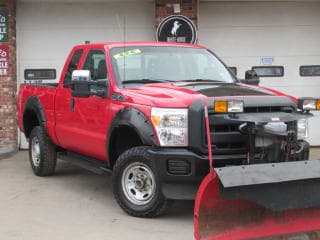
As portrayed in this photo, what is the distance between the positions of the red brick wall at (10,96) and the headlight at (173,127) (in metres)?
6.09

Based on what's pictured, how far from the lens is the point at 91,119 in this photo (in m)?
6.63

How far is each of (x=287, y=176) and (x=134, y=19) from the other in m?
7.03

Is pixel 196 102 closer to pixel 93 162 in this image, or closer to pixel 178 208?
pixel 178 208

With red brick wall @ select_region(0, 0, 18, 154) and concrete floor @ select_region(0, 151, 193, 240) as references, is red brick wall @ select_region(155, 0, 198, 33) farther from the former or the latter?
concrete floor @ select_region(0, 151, 193, 240)

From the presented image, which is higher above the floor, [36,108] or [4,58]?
[4,58]

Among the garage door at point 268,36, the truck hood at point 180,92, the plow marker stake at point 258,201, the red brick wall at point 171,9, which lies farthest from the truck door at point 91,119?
the garage door at point 268,36

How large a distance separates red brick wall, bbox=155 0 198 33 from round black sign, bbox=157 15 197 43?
10cm

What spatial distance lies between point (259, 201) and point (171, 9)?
6.64 meters

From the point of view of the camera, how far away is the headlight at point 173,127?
5.41m

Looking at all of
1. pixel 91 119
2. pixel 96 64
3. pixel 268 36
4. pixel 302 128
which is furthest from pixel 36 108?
pixel 268 36

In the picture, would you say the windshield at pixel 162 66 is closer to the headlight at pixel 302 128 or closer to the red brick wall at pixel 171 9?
the headlight at pixel 302 128

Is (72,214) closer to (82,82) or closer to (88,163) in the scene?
(88,163)

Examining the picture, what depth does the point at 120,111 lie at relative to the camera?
5988 millimetres

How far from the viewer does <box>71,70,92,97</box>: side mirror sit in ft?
21.0
